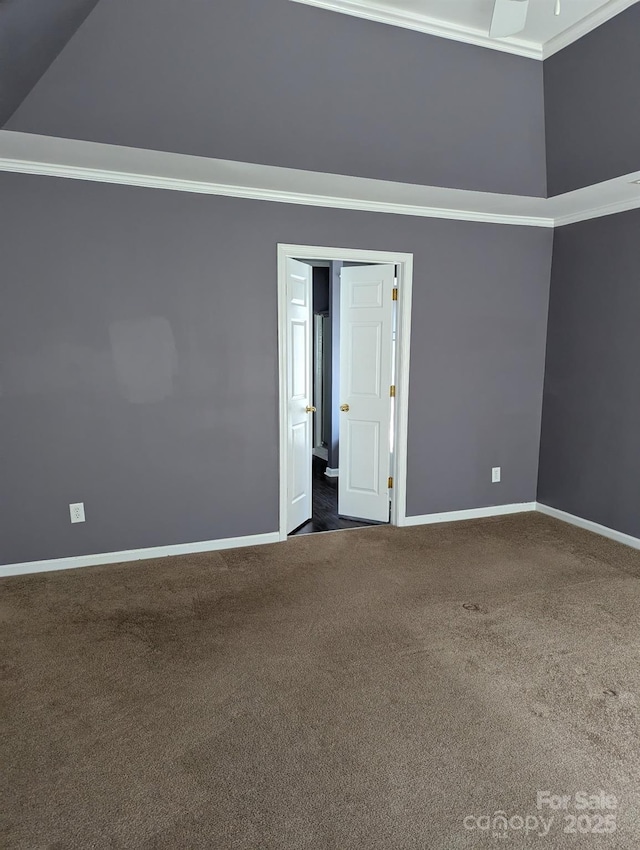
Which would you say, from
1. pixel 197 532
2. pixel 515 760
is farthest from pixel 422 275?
pixel 515 760

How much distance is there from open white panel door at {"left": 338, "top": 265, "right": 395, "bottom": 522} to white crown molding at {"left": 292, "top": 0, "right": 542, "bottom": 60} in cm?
151

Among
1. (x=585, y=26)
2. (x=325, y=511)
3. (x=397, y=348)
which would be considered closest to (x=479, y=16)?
(x=585, y=26)

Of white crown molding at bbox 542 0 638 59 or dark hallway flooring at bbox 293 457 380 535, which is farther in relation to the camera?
dark hallway flooring at bbox 293 457 380 535

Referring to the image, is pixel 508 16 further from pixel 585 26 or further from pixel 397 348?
pixel 397 348

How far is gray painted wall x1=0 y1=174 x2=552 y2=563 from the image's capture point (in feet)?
10.8

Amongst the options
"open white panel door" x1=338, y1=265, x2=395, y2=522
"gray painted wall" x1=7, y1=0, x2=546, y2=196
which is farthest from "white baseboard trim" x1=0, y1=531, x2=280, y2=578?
"gray painted wall" x1=7, y1=0, x2=546, y2=196

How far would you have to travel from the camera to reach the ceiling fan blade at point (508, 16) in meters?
2.29

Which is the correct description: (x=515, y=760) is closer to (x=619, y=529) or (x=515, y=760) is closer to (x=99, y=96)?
(x=619, y=529)

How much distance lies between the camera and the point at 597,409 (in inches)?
166

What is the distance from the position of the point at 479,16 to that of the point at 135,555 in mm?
3926

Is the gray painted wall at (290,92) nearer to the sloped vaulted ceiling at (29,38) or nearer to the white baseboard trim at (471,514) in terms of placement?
the sloped vaulted ceiling at (29,38)

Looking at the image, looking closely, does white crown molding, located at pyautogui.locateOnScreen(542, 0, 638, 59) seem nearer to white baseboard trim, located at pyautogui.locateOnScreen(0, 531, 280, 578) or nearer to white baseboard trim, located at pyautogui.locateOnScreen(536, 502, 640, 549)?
white baseboard trim, located at pyautogui.locateOnScreen(536, 502, 640, 549)

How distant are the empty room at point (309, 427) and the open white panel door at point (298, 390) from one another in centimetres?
5

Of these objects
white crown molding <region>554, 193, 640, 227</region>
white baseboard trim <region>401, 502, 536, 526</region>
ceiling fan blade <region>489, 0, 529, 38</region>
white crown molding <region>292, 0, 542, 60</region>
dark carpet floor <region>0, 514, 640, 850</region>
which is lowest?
dark carpet floor <region>0, 514, 640, 850</region>
